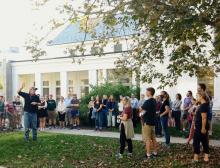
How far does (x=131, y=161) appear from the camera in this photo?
12750 mm

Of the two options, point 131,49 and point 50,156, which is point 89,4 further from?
point 50,156

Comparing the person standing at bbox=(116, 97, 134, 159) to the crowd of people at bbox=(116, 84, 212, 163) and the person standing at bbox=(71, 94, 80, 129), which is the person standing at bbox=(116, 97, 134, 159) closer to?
the crowd of people at bbox=(116, 84, 212, 163)

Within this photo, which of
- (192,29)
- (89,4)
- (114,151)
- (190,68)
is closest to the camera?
(192,29)

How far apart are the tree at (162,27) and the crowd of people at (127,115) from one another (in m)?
1.19

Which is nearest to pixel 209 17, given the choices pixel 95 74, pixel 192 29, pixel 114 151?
pixel 192 29

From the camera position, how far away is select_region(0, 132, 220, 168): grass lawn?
41.0 ft

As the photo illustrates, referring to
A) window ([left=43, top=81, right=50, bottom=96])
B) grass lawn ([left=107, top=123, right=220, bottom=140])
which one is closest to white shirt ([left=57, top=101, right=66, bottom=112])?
grass lawn ([left=107, top=123, right=220, bottom=140])

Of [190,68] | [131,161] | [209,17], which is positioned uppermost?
[209,17]

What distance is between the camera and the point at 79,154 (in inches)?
559

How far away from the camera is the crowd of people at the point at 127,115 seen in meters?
12.8

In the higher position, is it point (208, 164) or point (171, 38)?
point (171, 38)

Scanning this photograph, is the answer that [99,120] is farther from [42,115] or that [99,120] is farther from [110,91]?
[110,91]

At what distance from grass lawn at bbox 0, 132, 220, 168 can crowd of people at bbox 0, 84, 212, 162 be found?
0.44 m

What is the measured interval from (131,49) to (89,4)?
10.6 ft
